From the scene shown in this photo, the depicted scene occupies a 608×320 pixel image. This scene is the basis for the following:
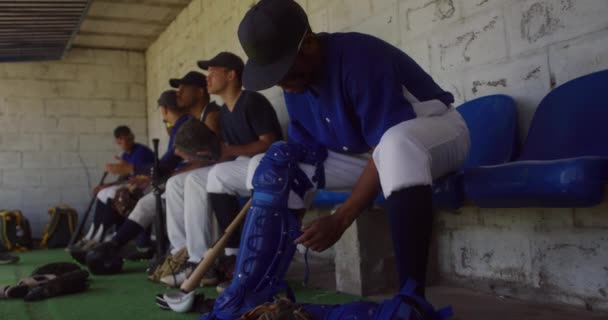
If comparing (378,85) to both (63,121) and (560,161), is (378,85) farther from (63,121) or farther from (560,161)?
(63,121)

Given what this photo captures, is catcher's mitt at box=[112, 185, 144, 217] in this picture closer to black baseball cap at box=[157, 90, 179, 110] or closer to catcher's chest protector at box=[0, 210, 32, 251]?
black baseball cap at box=[157, 90, 179, 110]

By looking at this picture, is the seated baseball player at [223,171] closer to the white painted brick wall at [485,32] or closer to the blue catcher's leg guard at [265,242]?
the white painted brick wall at [485,32]

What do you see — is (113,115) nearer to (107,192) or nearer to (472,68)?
(107,192)

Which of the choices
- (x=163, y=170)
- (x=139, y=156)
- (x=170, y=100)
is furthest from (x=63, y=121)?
(x=163, y=170)

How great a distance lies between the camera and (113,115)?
278 inches

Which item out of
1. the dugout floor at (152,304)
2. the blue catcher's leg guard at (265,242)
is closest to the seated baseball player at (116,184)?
the dugout floor at (152,304)

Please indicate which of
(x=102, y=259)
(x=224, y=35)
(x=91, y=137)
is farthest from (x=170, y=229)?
(x=91, y=137)

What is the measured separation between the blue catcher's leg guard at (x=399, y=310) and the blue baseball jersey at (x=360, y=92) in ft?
1.45

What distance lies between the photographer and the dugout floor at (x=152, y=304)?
1.81 m

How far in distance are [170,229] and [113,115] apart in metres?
4.47

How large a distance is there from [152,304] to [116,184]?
3.23m

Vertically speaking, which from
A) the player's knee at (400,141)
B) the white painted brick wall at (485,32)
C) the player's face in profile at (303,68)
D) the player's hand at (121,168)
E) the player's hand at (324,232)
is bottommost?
the player's hand at (324,232)

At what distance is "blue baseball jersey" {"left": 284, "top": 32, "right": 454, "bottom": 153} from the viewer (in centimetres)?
146

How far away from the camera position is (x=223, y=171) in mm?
2555
